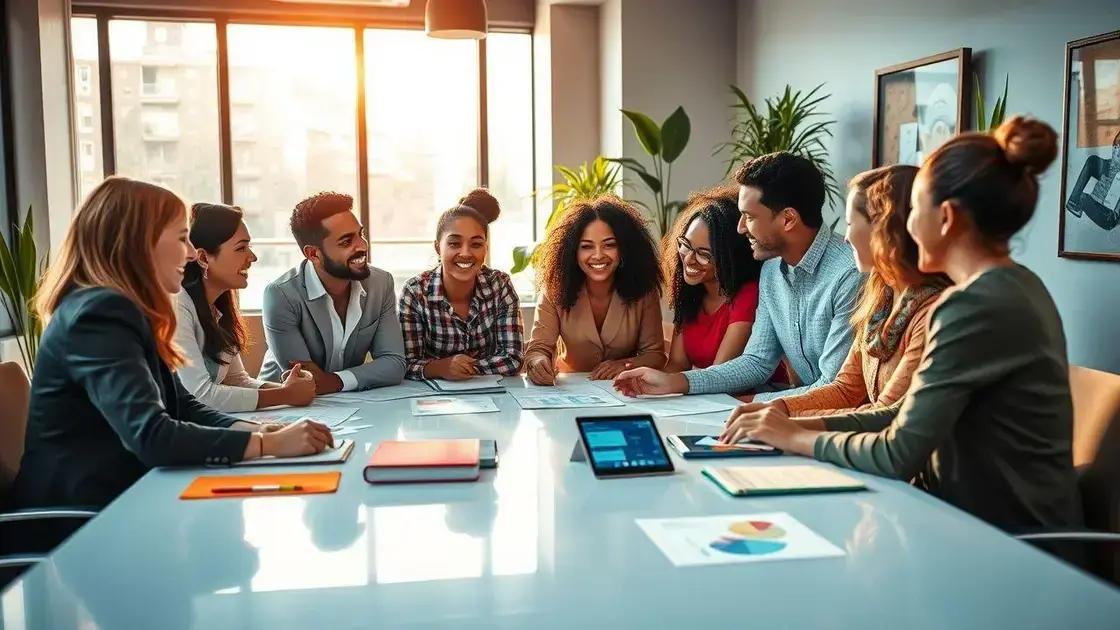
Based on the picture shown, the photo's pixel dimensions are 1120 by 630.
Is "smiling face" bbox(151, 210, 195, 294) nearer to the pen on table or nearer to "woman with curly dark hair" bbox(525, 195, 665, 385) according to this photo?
the pen on table

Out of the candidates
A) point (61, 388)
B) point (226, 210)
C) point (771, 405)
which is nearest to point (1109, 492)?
point (771, 405)

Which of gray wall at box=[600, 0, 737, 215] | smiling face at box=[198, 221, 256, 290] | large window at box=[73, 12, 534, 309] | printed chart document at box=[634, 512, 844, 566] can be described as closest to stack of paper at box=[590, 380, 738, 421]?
printed chart document at box=[634, 512, 844, 566]

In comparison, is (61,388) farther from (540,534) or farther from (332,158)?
(332,158)

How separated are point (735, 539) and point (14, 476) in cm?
167

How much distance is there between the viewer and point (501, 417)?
96.3 inches

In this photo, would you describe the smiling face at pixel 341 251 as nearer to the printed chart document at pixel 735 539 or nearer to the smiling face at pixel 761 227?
the smiling face at pixel 761 227

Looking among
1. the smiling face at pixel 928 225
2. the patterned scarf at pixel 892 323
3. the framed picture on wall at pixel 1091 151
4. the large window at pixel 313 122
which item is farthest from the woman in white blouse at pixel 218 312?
the large window at pixel 313 122

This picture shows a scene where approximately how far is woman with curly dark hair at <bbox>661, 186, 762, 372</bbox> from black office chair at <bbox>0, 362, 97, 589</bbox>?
199cm

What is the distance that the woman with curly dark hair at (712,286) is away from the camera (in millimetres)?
3184

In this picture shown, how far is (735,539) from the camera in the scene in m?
1.44

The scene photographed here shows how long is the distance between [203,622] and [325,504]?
0.51 m

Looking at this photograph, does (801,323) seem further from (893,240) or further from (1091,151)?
(1091,151)

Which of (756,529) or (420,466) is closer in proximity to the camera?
(756,529)

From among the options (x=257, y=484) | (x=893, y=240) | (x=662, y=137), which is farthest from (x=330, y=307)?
(x=662, y=137)
